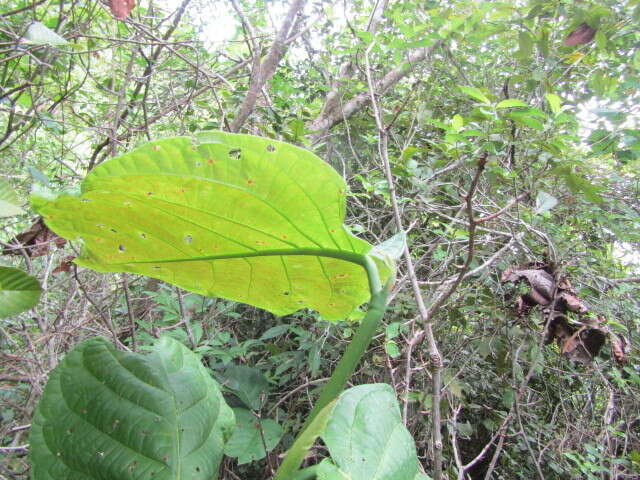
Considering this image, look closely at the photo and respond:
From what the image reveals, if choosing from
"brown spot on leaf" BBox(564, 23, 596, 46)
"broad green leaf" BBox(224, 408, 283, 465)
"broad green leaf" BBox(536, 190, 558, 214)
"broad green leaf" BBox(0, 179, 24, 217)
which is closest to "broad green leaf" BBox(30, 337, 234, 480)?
"broad green leaf" BBox(0, 179, 24, 217)

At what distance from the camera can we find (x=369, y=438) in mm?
528

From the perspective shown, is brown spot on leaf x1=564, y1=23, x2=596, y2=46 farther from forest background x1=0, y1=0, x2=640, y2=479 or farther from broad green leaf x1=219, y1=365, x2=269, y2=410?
broad green leaf x1=219, y1=365, x2=269, y2=410

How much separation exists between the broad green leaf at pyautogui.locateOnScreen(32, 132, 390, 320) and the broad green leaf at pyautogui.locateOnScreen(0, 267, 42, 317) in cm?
8

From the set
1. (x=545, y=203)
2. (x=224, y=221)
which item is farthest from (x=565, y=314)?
(x=224, y=221)

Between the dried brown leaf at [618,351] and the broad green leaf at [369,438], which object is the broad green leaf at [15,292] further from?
the dried brown leaf at [618,351]

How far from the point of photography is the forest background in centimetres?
159

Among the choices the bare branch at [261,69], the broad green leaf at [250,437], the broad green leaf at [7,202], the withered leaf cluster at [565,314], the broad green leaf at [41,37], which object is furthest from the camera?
the bare branch at [261,69]

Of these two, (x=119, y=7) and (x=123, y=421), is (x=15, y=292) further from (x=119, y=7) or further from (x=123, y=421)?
(x=119, y=7)

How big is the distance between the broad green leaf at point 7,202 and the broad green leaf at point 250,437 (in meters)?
1.04

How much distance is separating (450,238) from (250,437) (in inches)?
47.7

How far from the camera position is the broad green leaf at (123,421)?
0.51m

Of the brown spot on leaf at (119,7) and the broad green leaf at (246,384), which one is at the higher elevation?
the brown spot on leaf at (119,7)

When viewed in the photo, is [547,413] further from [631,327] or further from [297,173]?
[297,173]

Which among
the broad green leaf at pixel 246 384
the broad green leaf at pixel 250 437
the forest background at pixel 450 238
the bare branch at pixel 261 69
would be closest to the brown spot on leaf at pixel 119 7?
the forest background at pixel 450 238
